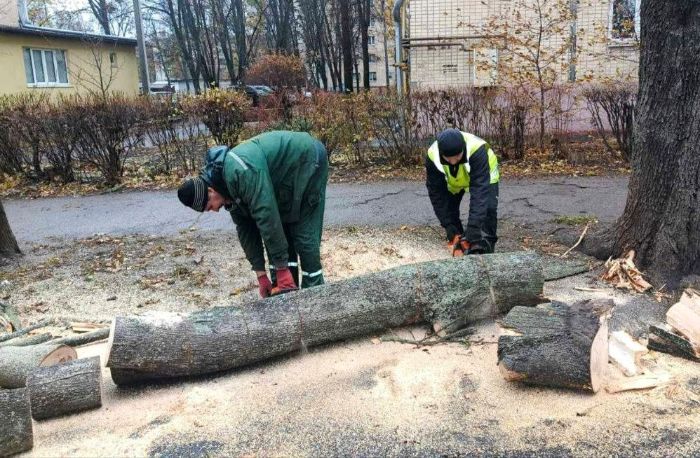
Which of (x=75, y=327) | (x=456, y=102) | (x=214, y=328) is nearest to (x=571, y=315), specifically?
(x=214, y=328)

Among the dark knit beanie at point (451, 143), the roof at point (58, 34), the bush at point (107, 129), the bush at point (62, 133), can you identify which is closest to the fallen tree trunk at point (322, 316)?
the dark knit beanie at point (451, 143)

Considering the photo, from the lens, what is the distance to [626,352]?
337 centimetres

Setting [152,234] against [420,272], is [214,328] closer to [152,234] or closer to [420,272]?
[420,272]

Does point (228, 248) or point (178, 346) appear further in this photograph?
point (228, 248)

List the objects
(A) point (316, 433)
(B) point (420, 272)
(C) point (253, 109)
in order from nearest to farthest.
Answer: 1. (A) point (316, 433)
2. (B) point (420, 272)
3. (C) point (253, 109)

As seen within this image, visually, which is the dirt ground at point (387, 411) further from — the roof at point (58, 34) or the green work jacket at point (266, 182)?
the roof at point (58, 34)

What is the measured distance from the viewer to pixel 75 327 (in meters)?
4.34

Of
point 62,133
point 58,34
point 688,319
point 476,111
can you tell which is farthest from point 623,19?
point 58,34

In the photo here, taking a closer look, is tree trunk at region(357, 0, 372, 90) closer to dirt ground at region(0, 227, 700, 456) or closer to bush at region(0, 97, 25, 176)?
bush at region(0, 97, 25, 176)

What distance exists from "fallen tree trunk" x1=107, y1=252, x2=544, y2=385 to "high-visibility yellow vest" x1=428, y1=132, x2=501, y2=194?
100cm

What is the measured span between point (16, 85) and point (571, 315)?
70.4 feet

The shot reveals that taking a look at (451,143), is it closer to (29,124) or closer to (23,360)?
(23,360)

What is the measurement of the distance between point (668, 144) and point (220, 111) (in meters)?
7.54

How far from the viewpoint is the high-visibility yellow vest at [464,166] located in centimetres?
482
